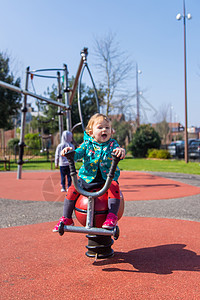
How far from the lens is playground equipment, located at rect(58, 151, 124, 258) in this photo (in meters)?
3.07

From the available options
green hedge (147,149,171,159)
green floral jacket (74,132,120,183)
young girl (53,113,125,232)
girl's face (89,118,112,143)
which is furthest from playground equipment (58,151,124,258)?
green hedge (147,149,171,159)

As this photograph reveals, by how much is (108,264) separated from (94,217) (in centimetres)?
58

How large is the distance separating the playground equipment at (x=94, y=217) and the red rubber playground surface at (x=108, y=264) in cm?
15

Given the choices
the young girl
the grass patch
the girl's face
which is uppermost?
the girl's face

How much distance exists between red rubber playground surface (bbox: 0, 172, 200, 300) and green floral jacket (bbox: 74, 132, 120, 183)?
3.19 feet

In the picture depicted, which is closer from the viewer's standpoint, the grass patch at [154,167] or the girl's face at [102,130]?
the girl's face at [102,130]

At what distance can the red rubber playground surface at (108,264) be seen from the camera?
2736 millimetres

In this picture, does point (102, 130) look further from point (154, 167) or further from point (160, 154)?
point (160, 154)

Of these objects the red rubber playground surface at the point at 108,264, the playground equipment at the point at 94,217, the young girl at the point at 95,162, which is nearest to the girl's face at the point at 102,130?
the young girl at the point at 95,162

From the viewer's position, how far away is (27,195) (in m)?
8.58

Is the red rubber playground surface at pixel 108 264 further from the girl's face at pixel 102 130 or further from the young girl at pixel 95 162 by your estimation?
the girl's face at pixel 102 130

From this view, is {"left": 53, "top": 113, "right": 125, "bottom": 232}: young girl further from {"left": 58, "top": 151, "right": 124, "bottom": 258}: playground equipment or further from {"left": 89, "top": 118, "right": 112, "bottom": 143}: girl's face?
{"left": 58, "top": 151, "right": 124, "bottom": 258}: playground equipment

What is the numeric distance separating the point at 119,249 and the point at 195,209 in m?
3.16

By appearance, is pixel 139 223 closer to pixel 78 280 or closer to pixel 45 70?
pixel 78 280
